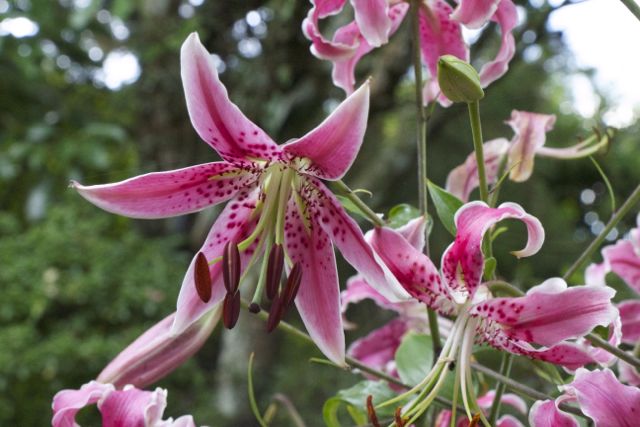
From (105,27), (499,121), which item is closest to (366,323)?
(499,121)

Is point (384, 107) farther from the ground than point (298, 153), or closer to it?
closer to it

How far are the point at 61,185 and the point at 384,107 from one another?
784 millimetres

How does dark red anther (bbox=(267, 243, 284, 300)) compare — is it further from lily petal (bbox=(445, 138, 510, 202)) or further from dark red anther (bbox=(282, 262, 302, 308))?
lily petal (bbox=(445, 138, 510, 202))

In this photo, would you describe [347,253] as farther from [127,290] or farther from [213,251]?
[127,290]

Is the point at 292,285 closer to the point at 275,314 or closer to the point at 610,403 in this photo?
the point at 275,314

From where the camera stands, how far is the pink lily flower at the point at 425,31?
347mm

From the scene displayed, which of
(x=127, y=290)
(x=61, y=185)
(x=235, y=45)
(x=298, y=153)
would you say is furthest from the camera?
(x=235, y=45)

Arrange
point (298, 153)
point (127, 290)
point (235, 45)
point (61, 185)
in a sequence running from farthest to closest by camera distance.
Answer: point (235, 45)
point (61, 185)
point (127, 290)
point (298, 153)

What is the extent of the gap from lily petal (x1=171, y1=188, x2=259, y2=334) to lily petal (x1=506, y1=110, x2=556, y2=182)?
151 mm

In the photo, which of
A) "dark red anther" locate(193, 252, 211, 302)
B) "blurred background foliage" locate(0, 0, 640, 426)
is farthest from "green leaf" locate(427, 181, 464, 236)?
"blurred background foliage" locate(0, 0, 640, 426)

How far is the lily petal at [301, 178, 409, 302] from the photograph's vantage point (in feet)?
0.96

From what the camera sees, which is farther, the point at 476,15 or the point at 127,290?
the point at 127,290

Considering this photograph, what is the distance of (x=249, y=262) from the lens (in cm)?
35

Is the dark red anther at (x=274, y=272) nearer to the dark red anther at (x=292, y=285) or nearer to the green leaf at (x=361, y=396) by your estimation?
the dark red anther at (x=292, y=285)
